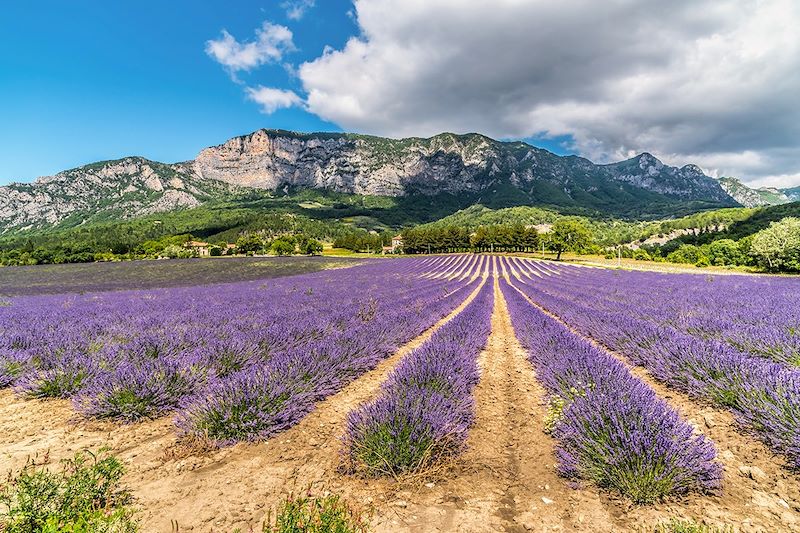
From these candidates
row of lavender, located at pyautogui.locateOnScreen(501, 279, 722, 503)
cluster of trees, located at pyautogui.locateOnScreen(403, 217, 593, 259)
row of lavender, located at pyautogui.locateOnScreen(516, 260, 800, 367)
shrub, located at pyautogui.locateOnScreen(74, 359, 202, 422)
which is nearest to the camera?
row of lavender, located at pyautogui.locateOnScreen(501, 279, 722, 503)

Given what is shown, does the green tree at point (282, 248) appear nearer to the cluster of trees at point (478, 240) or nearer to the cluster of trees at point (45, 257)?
the cluster of trees at point (478, 240)

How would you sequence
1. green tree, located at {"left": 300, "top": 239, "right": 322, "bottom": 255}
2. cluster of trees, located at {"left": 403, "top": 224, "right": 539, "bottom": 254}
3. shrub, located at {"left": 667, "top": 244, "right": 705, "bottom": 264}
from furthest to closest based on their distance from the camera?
1. cluster of trees, located at {"left": 403, "top": 224, "right": 539, "bottom": 254}
2. green tree, located at {"left": 300, "top": 239, "right": 322, "bottom": 255}
3. shrub, located at {"left": 667, "top": 244, "right": 705, "bottom": 264}

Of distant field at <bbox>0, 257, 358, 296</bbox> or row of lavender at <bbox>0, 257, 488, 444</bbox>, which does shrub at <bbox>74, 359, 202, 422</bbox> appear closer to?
row of lavender at <bbox>0, 257, 488, 444</bbox>

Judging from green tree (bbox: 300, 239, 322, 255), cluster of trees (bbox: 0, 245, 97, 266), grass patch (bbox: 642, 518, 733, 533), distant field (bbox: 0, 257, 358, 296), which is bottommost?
distant field (bbox: 0, 257, 358, 296)

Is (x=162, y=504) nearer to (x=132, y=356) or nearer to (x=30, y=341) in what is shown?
(x=132, y=356)

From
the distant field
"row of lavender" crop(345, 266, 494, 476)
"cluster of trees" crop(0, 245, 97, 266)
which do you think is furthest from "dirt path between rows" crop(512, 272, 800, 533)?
"cluster of trees" crop(0, 245, 97, 266)

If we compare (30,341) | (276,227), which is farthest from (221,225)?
(30,341)

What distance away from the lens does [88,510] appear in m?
2.34

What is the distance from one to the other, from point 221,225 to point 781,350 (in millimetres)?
185445

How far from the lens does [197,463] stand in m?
3.39

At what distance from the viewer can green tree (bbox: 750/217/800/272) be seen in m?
33.3

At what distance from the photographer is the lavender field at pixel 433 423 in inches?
105

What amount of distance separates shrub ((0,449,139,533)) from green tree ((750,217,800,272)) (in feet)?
169

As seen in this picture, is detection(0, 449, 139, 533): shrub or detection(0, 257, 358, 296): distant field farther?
detection(0, 257, 358, 296): distant field
